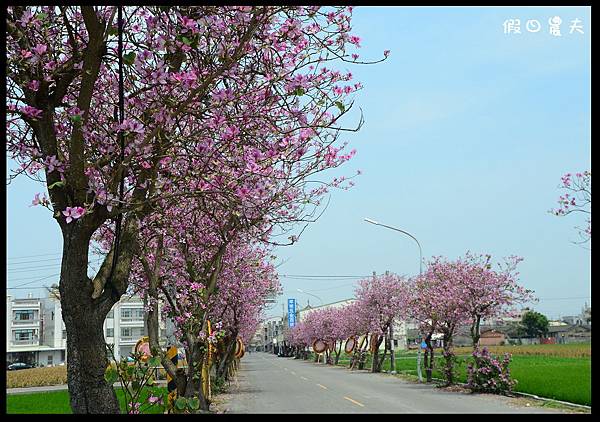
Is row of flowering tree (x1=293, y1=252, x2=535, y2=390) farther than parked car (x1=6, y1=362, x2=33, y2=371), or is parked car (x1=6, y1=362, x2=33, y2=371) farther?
parked car (x1=6, y1=362, x2=33, y2=371)

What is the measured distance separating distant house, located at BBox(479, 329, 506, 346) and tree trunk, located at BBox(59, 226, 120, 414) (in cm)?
1702

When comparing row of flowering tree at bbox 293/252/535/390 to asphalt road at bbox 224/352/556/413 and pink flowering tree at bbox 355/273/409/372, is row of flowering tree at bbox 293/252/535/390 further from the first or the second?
pink flowering tree at bbox 355/273/409/372

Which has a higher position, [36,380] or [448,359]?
[448,359]

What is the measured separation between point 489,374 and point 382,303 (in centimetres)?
1585

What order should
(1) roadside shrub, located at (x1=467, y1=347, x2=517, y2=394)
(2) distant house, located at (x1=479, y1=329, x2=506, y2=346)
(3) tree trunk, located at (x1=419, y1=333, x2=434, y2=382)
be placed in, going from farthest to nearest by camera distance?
1. (3) tree trunk, located at (x1=419, y1=333, x2=434, y2=382)
2. (2) distant house, located at (x1=479, y1=329, x2=506, y2=346)
3. (1) roadside shrub, located at (x1=467, y1=347, x2=517, y2=394)

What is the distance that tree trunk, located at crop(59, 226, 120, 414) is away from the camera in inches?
183

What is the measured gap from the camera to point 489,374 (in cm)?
1912

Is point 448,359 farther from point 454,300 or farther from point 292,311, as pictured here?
A: point 292,311

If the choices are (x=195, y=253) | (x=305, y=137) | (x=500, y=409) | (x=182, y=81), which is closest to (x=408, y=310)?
(x=500, y=409)

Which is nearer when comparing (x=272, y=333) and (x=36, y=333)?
(x=36, y=333)

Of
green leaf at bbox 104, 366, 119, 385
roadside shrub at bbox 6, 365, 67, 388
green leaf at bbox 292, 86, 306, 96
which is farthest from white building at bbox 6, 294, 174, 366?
green leaf at bbox 292, 86, 306, 96

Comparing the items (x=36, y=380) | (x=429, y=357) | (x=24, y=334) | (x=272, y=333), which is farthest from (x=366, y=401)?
(x=272, y=333)

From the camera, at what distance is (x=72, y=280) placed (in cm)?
466
